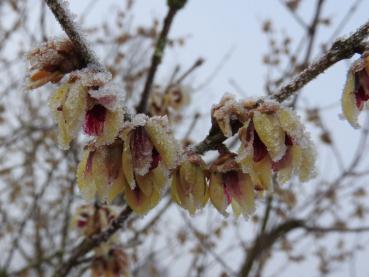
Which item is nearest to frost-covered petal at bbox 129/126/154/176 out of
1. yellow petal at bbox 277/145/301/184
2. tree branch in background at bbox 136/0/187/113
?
yellow petal at bbox 277/145/301/184

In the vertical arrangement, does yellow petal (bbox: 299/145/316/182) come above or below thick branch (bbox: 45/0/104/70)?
below

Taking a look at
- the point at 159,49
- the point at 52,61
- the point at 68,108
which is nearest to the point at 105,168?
the point at 68,108

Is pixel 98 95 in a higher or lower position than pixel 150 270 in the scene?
higher

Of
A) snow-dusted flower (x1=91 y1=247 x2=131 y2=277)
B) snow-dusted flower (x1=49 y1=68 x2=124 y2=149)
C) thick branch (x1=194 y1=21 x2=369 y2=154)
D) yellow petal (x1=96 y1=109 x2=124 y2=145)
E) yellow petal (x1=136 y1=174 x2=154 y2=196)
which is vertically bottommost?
snow-dusted flower (x1=91 y1=247 x2=131 y2=277)

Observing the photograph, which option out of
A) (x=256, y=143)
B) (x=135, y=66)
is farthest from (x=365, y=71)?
(x=135, y=66)

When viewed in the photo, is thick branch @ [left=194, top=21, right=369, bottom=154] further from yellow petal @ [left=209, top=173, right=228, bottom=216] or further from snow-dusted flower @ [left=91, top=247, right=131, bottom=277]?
snow-dusted flower @ [left=91, top=247, right=131, bottom=277]

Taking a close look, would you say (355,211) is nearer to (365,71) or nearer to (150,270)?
(150,270)

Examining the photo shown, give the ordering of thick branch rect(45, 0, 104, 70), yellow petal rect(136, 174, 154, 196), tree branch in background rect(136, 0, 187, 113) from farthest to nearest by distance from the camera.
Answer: tree branch in background rect(136, 0, 187, 113) < yellow petal rect(136, 174, 154, 196) < thick branch rect(45, 0, 104, 70)
